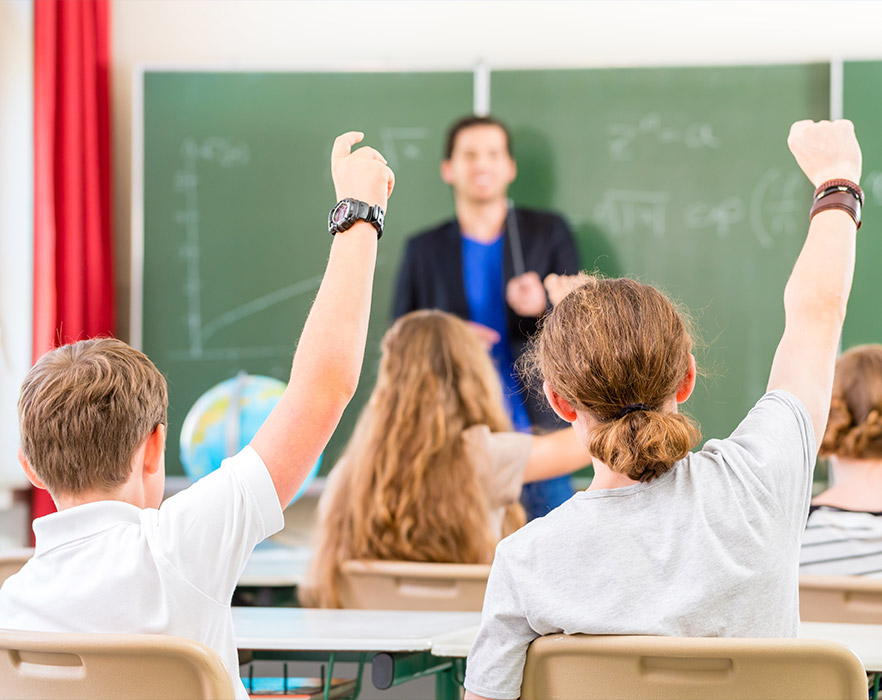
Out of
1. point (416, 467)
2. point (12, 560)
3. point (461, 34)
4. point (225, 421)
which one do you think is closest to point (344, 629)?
point (12, 560)

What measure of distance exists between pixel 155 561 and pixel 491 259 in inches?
113

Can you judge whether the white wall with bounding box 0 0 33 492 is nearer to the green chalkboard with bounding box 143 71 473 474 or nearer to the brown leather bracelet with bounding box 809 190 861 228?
the green chalkboard with bounding box 143 71 473 474

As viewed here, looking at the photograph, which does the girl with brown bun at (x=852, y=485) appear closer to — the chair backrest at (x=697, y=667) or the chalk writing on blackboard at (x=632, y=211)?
the chair backrest at (x=697, y=667)

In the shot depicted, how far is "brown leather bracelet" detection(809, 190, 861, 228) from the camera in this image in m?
1.39

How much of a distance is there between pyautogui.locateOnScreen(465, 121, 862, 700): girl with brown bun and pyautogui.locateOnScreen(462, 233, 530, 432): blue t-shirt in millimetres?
2630

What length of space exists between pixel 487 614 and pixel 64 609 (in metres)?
0.50

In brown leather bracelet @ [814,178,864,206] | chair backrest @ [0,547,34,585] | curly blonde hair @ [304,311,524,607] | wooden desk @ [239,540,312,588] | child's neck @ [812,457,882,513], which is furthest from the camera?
wooden desk @ [239,540,312,588]

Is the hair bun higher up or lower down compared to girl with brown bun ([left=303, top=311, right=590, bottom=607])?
higher up

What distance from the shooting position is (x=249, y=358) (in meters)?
4.00

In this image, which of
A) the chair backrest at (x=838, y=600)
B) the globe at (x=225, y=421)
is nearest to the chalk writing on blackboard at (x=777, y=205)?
the globe at (x=225, y=421)

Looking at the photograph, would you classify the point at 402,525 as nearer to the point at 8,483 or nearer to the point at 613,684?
the point at 613,684

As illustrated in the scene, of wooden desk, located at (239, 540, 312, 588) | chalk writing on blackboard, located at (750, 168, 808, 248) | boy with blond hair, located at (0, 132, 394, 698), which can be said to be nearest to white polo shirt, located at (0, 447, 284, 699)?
boy with blond hair, located at (0, 132, 394, 698)

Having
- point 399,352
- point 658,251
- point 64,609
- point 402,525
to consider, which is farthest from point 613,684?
point 658,251

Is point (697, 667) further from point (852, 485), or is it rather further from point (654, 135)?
point (654, 135)
